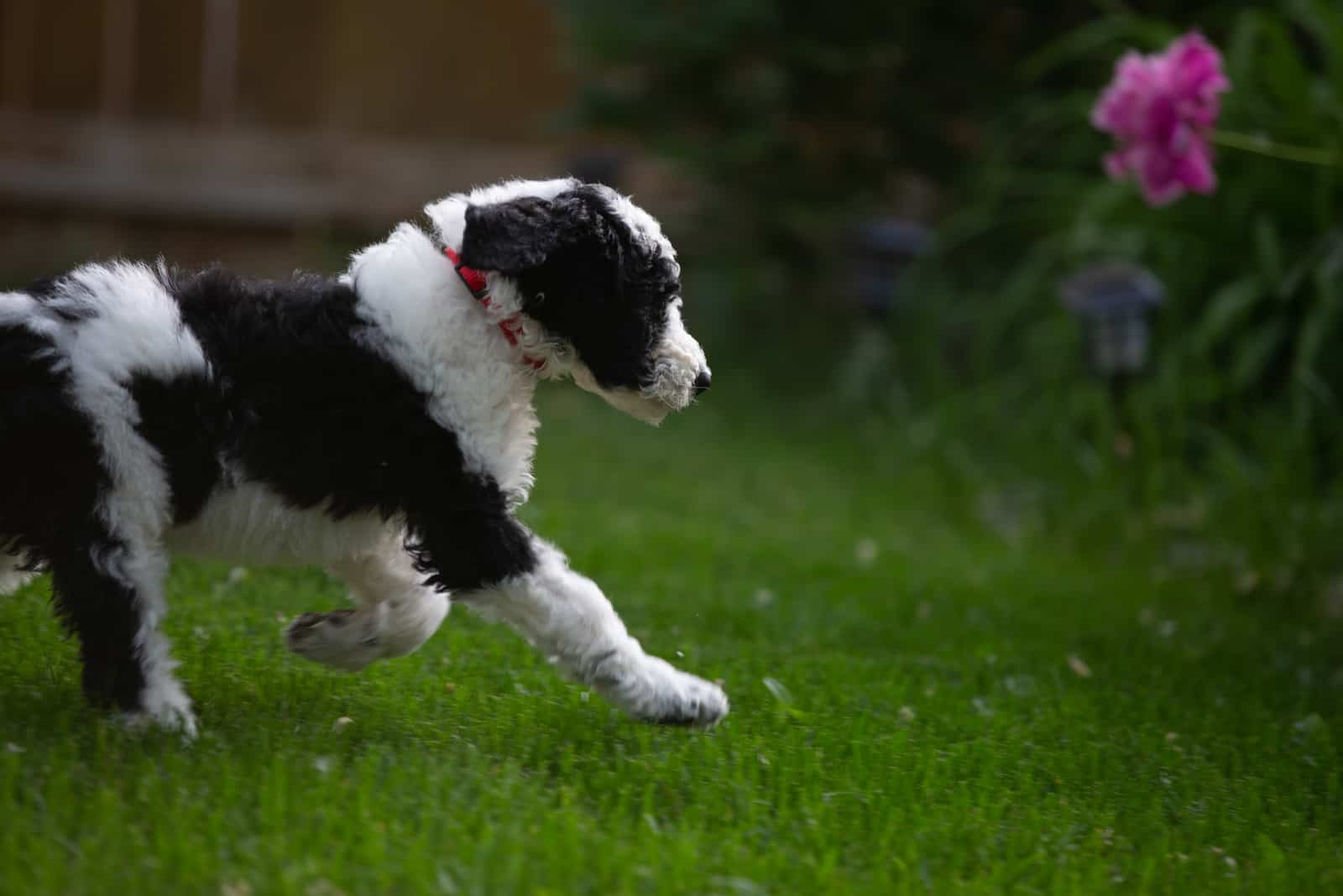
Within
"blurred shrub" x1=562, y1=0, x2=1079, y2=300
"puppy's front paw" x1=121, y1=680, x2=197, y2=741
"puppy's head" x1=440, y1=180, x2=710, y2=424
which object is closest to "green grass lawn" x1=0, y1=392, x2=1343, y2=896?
"puppy's front paw" x1=121, y1=680, x2=197, y2=741

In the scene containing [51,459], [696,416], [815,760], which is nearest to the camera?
[51,459]

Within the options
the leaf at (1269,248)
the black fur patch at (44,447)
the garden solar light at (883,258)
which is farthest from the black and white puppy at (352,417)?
the garden solar light at (883,258)

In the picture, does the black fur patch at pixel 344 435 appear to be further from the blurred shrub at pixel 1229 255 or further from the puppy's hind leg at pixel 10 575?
the blurred shrub at pixel 1229 255

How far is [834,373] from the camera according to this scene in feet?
35.9

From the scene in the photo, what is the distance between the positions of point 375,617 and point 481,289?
90cm

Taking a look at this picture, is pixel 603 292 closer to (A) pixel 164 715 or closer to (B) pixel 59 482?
(B) pixel 59 482

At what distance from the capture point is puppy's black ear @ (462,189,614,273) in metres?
3.25

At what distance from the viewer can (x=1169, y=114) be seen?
5645 mm

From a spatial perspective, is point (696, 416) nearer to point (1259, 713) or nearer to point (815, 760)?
point (1259, 713)

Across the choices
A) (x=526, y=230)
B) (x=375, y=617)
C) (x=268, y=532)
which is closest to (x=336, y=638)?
(x=375, y=617)

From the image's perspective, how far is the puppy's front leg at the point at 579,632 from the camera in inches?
131

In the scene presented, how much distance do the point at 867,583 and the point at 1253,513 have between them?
6.28ft

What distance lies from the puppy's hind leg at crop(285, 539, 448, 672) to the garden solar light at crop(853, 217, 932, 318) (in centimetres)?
858

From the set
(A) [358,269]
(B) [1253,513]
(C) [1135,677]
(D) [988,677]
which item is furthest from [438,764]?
(B) [1253,513]
